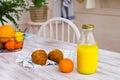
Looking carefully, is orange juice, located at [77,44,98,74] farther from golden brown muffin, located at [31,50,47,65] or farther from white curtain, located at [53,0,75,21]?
white curtain, located at [53,0,75,21]

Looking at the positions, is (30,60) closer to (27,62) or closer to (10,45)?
(27,62)

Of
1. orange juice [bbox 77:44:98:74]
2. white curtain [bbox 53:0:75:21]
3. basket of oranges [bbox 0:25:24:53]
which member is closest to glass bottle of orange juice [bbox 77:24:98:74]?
orange juice [bbox 77:44:98:74]

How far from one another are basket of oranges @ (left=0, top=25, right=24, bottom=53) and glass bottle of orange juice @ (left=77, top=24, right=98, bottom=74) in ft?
1.54

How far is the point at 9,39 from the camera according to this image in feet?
3.92

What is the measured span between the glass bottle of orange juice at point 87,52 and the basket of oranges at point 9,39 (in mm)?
470

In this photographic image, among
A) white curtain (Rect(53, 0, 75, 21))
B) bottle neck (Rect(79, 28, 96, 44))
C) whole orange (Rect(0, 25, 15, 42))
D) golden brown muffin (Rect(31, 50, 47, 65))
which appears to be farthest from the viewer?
white curtain (Rect(53, 0, 75, 21))

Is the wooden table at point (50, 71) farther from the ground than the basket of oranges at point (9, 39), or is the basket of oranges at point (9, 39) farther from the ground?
the basket of oranges at point (9, 39)

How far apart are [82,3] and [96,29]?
15.8 inches

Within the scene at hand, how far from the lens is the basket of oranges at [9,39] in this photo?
1184 mm

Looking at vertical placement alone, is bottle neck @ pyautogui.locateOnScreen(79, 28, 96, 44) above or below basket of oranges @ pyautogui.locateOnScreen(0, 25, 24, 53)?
above

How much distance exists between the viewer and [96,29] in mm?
2770

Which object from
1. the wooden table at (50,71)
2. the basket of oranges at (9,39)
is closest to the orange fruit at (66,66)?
the wooden table at (50,71)

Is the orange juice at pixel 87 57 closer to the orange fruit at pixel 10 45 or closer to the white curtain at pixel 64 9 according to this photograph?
the orange fruit at pixel 10 45

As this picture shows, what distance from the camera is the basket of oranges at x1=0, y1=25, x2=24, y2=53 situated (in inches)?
46.6
